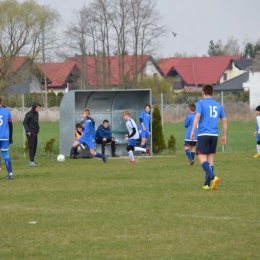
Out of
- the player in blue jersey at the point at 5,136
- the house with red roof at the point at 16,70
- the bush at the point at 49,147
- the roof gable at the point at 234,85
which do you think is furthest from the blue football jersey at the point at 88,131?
the roof gable at the point at 234,85

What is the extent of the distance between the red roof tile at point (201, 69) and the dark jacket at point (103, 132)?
69901 millimetres

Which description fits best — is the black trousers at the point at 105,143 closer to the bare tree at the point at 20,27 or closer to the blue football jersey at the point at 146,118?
the blue football jersey at the point at 146,118

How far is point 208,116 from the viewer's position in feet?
43.3

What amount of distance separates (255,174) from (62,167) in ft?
19.1

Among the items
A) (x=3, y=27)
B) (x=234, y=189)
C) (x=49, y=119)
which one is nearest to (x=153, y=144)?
(x=49, y=119)

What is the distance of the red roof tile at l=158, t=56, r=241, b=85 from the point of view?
96.0m

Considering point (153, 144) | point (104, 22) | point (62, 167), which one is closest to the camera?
point (62, 167)

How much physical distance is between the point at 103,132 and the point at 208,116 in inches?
485

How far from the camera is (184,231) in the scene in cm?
899

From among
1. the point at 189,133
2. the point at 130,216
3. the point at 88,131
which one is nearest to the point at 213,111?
the point at 130,216

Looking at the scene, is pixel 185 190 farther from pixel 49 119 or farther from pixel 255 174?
pixel 49 119

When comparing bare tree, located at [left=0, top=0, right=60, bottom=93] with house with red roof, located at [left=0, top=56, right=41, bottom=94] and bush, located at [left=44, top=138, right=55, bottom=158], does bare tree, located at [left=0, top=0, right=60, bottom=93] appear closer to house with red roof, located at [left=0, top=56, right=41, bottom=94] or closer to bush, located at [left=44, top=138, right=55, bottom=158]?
house with red roof, located at [left=0, top=56, right=41, bottom=94]

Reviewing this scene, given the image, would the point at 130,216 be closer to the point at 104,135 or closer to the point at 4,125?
the point at 4,125

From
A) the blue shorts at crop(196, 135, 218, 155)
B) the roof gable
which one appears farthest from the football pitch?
the roof gable
